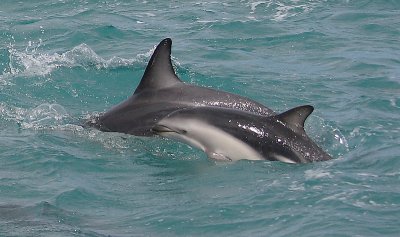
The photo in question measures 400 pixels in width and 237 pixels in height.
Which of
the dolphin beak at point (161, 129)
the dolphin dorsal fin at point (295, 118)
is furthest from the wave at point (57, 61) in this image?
the dolphin dorsal fin at point (295, 118)

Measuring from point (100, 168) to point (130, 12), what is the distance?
12407 millimetres

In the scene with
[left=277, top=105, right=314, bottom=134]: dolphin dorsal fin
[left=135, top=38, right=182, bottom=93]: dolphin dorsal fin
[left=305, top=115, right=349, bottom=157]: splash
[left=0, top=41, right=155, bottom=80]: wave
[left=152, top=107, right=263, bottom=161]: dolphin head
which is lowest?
[left=305, top=115, right=349, bottom=157]: splash

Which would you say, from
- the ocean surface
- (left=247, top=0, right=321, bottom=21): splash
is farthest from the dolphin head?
(left=247, top=0, right=321, bottom=21): splash

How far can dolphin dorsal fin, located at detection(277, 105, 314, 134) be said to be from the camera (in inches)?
534

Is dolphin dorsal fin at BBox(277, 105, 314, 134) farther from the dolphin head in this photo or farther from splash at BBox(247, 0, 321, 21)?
splash at BBox(247, 0, 321, 21)

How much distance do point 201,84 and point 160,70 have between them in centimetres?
413

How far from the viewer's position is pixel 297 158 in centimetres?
1366

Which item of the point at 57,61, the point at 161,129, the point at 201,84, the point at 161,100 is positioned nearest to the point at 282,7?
the point at 201,84

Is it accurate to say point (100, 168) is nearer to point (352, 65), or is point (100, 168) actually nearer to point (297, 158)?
point (297, 158)

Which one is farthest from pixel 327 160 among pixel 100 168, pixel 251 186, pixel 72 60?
pixel 72 60

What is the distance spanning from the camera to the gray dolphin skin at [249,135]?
44.9ft

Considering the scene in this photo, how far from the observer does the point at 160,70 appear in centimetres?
1527

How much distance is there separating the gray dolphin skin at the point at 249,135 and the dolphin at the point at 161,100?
3.02 feet

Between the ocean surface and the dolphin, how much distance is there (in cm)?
26
